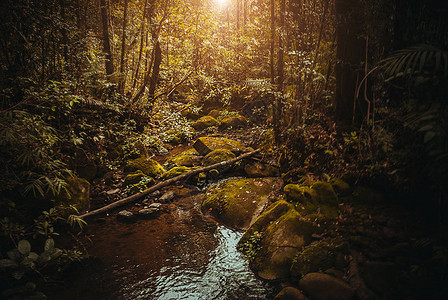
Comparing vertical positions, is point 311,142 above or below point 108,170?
above

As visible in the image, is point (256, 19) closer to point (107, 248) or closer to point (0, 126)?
point (0, 126)

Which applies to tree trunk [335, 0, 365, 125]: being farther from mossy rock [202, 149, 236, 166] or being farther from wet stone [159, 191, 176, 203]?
wet stone [159, 191, 176, 203]

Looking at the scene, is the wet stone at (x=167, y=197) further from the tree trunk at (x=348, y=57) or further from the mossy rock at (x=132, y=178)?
the tree trunk at (x=348, y=57)

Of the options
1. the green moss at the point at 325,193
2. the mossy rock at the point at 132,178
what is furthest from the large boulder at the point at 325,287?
the mossy rock at the point at 132,178

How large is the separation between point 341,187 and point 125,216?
16.8 ft

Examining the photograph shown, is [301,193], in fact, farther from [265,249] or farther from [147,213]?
[147,213]

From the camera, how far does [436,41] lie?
8.68ft

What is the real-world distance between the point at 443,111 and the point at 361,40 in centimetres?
287

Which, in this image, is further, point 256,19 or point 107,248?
point 256,19

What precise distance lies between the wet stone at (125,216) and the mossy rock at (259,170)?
382 centimetres

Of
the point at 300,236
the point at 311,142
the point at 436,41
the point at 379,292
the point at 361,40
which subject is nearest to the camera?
the point at 379,292

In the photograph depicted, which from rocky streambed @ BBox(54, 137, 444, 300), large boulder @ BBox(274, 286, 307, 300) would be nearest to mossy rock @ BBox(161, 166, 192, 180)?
rocky streambed @ BBox(54, 137, 444, 300)

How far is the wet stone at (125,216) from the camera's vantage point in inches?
215

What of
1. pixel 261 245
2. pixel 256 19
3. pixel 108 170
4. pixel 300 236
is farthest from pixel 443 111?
pixel 108 170
